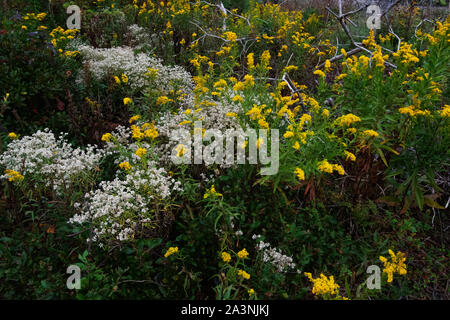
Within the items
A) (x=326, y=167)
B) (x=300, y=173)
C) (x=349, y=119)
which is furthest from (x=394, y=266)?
(x=349, y=119)

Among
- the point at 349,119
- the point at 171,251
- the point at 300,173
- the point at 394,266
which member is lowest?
the point at 394,266

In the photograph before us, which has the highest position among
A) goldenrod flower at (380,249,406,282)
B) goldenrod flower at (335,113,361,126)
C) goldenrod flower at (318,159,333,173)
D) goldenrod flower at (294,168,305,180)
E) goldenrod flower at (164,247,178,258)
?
goldenrod flower at (335,113,361,126)

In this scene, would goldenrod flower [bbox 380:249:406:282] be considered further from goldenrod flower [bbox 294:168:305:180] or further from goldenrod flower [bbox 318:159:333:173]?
goldenrod flower [bbox 294:168:305:180]

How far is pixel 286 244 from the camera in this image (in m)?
2.77

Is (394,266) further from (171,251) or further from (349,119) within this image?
(171,251)

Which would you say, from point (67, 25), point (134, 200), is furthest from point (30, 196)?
point (67, 25)

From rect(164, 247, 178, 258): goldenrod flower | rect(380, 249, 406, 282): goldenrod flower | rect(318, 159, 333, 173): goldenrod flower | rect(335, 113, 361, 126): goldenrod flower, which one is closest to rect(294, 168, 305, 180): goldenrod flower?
rect(318, 159, 333, 173): goldenrod flower

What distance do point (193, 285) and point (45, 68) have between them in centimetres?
345

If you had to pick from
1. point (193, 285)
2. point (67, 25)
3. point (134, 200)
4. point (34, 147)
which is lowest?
point (193, 285)

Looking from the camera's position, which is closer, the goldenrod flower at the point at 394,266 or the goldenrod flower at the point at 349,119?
the goldenrod flower at the point at 394,266

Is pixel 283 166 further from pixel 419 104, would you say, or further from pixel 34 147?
pixel 34 147

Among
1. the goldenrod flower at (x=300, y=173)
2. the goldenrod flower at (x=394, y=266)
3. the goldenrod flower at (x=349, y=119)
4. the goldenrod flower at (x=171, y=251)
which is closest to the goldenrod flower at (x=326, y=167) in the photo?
the goldenrod flower at (x=300, y=173)

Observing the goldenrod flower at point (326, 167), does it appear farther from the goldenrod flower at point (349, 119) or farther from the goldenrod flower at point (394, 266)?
the goldenrod flower at point (394, 266)

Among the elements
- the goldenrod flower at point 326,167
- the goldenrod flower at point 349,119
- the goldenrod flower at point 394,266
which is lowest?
the goldenrod flower at point 394,266
